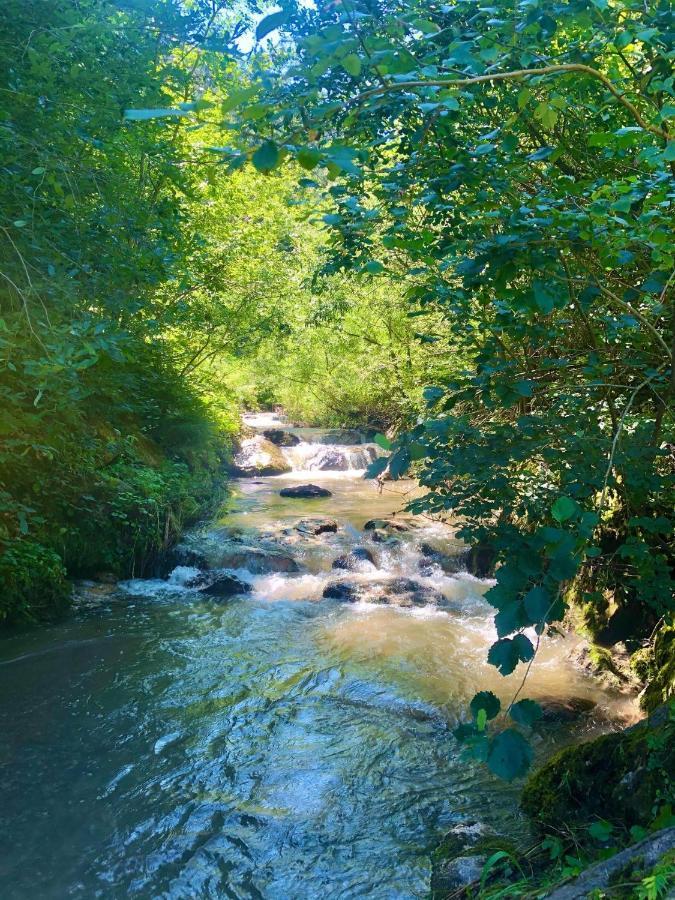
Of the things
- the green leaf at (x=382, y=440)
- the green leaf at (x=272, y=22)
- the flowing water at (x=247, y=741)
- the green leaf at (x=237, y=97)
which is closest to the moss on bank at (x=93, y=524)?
the flowing water at (x=247, y=741)

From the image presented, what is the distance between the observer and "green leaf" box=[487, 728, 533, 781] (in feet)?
5.73

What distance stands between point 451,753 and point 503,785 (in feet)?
1.88

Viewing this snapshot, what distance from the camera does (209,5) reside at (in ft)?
23.0

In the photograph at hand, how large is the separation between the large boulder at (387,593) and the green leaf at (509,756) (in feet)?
23.9

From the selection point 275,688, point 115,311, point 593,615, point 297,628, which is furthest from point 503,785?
point 115,311

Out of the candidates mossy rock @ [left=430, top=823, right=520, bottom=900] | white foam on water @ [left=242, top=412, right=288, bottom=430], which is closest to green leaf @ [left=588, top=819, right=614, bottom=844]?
mossy rock @ [left=430, top=823, right=520, bottom=900]

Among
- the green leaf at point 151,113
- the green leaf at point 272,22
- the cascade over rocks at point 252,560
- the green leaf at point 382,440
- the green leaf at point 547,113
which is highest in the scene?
the green leaf at point 547,113

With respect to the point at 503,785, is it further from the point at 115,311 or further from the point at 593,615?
the point at 115,311

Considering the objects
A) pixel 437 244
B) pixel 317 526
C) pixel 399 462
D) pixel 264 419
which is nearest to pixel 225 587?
pixel 317 526

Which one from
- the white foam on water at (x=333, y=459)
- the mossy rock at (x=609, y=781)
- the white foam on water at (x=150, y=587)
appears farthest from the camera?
the white foam on water at (x=333, y=459)

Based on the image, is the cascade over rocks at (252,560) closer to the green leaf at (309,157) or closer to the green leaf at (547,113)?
the green leaf at (547,113)

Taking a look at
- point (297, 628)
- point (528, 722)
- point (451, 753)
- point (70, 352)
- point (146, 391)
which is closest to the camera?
point (528, 722)

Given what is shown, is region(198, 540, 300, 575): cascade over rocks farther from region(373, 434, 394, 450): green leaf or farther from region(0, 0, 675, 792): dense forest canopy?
region(373, 434, 394, 450): green leaf

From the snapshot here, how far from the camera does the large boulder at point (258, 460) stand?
19.2 m
